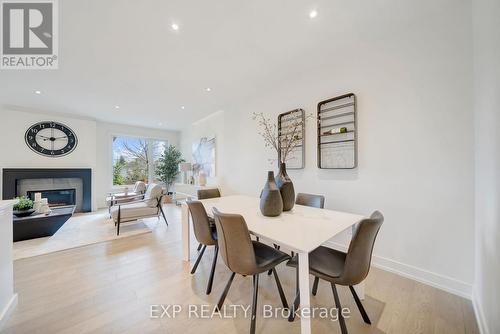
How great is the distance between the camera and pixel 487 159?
4.05ft

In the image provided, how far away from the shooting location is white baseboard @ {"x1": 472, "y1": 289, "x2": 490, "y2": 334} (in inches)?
48.2

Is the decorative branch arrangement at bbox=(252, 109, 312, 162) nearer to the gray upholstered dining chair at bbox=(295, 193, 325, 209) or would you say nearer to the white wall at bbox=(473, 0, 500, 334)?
the gray upholstered dining chair at bbox=(295, 193, 325, 209)

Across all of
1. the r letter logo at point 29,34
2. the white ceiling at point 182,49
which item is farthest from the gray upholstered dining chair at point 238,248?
the r letter logo at point 29,34

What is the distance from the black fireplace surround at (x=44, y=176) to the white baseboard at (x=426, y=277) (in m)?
6.50

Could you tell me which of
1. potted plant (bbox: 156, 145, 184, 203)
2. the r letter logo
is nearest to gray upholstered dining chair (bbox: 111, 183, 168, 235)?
the r letter logo

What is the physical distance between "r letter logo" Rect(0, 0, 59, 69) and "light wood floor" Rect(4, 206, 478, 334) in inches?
103

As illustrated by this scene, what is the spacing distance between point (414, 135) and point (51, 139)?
7162mm

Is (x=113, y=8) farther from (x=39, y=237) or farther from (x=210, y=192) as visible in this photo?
(x=39, y=237)

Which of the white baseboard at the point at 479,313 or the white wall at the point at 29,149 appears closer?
the white baseboard at the point at 479,313

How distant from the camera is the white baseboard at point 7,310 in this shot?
1.36m

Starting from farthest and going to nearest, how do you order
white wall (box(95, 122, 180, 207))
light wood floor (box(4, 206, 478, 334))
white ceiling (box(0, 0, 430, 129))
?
white wall (box(95, 122, 180, 207)), white ceiling (box(0, 0, 430, 129)), light wood floor (box(4, 206, 478, 334))

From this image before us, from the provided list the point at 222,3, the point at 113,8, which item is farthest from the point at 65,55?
the point at 222,3

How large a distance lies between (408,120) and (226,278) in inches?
99.3

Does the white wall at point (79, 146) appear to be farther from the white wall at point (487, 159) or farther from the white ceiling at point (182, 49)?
the white wall at point (487, 159)
